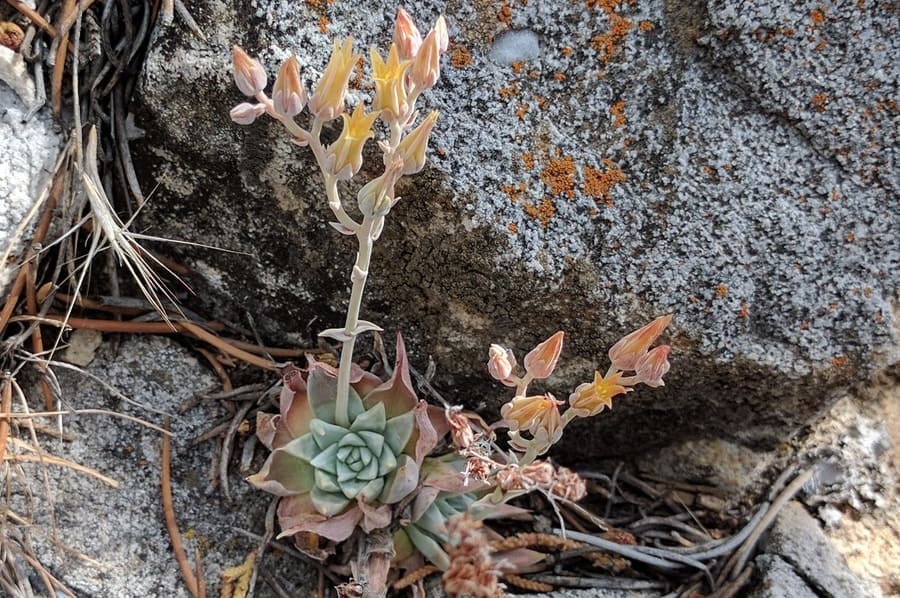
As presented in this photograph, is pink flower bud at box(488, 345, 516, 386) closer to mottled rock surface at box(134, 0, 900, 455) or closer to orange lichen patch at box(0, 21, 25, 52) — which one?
mottled rock surface at box(134, 0, 900, 455)

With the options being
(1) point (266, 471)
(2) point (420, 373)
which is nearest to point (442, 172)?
(2) point (420, 373)

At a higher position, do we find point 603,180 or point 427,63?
point 603,180

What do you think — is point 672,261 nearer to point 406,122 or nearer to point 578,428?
point 578,428

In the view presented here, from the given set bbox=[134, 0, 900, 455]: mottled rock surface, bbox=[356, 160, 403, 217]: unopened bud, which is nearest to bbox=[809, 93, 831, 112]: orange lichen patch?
bbox=[134, 0, 900, 455]: mottled rock surface

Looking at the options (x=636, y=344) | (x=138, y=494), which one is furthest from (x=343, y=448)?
(x=636, y=344)

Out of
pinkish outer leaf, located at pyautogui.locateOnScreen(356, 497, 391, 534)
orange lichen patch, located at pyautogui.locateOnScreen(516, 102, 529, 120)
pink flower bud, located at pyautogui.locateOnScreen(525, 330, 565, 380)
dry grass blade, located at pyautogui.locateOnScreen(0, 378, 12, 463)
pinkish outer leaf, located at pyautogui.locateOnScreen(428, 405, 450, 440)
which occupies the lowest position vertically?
A: dry grass blade, located at pyautogui.locateOnScreen(0, 378, 12, 463)

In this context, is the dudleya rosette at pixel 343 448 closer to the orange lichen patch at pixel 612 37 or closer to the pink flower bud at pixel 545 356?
the pink flower bud at pixel 545 356

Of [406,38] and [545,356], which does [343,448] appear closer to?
[545,356]
